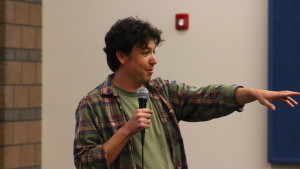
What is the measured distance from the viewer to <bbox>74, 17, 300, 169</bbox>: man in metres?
2.16

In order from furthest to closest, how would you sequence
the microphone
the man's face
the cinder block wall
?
the cinder block wall
the man's face
the microphone

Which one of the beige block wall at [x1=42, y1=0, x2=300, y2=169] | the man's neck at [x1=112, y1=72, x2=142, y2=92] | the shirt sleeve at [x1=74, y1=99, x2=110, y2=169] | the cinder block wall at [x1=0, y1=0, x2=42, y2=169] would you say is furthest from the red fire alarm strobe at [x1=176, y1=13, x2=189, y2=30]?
the shirt sleeve at [x1=74, y1=99, x2=110, y2=169]

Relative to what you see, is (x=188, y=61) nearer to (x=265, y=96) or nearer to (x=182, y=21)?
(x=182, y=21)

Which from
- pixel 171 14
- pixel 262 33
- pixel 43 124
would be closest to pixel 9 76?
pixel 43 124

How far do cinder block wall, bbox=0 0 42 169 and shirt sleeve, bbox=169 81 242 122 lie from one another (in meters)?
2.07

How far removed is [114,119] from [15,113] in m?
2.14

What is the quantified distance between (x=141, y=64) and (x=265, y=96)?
0.51m

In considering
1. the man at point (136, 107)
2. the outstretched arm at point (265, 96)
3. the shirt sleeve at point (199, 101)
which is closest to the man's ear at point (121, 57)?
the man at point (136, 107)

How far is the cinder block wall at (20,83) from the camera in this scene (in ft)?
13.6

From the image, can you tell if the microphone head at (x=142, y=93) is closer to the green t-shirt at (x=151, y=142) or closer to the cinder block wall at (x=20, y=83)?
the green t-shirt at (x=151, y=142)

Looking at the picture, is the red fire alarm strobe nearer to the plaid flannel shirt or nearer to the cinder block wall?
the cinder block wall

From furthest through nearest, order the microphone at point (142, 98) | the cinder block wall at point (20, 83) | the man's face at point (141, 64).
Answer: the cinder block wall at point (20, 83) < the man's face at point (141, 64) < the microphone at point (142, 98)

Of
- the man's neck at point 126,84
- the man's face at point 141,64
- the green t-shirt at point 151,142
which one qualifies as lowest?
the green t-shirt at point 151,142

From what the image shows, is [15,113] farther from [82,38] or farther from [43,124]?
[82,38]
